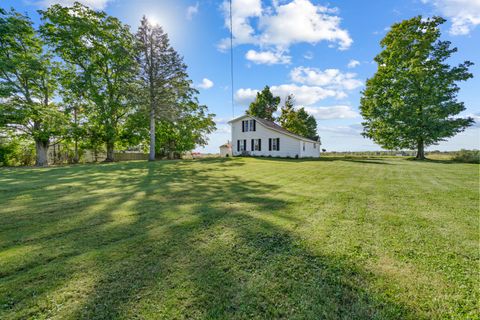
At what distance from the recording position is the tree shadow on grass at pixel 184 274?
1.58 m

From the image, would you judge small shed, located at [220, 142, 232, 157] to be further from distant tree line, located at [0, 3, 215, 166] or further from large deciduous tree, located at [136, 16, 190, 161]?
large deciduous tree, located at [136, 16, 190, 161]

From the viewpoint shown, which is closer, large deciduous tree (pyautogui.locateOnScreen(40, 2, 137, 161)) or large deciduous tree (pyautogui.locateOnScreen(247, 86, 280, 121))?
large deciduous tree (pyautogui.locateOnScreen(40, 2, 137, 161))

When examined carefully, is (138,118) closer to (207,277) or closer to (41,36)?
(41,36)

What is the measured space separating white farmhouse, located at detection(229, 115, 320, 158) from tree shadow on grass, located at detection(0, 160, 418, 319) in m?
19.3

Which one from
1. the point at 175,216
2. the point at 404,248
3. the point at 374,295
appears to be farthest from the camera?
the point at 175,216

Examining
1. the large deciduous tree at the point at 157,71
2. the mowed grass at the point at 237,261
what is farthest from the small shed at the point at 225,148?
the mowed grass at the point at 237,261

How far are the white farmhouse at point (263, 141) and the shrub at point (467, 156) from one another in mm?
13056

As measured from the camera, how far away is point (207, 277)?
6.39 ft

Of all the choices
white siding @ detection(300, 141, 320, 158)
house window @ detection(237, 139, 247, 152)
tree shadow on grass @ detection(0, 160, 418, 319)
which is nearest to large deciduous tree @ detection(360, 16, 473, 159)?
white siding @ detection(300, 141, 320, 158)

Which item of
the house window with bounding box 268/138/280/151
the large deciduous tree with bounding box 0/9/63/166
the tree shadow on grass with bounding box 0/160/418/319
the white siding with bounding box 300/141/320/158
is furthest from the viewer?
the white siding with bounding box 300/141/320/158

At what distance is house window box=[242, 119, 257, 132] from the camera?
23.5 metres

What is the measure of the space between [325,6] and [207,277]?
11319 mm

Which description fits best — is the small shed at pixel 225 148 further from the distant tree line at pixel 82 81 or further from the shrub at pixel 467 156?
the shrub at pixel 467 156

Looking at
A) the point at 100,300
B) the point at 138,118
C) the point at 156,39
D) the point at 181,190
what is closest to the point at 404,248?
the point at 100,300
